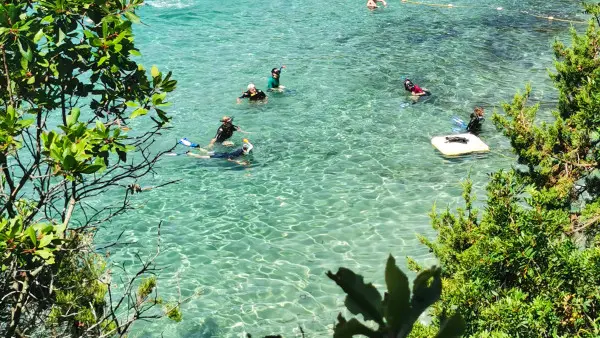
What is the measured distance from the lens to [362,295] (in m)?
2.07

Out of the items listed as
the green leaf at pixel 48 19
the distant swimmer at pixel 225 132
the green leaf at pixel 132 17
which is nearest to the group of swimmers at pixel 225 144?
the distant swimmer at pixel 225 132

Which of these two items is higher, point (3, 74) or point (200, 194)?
point (3, 74)

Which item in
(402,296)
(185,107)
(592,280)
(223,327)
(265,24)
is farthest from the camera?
(265,24)

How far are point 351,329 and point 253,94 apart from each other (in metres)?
21.9

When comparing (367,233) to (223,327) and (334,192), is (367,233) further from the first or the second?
(223,327)

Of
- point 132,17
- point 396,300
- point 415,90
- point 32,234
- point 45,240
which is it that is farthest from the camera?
point 415,90

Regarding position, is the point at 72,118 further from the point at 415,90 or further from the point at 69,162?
the point at 415,90

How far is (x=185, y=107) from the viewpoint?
23.7 metres

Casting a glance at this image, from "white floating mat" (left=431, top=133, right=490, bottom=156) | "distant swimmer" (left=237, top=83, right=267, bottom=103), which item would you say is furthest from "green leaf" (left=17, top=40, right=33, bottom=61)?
"distant swimmer" (left=237, top=83, right=267, bottom=103)

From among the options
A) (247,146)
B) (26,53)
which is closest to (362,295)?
(26,53)

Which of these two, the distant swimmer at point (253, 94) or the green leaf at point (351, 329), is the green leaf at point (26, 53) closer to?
the green leaf at point (351, 329)

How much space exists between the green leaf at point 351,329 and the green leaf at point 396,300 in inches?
3.0

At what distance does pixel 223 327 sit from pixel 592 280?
26.7 feet

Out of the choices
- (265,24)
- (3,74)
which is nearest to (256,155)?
(3,74)
